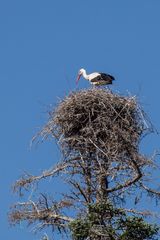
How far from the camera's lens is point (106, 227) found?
717 inches

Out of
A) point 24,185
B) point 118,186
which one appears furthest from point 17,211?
point 118,186

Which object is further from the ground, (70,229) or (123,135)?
(123,135)

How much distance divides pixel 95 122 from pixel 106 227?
10.4ft

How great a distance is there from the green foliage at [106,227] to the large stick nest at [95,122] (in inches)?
74.1

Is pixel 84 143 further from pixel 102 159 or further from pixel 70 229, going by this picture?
pixel 70 229

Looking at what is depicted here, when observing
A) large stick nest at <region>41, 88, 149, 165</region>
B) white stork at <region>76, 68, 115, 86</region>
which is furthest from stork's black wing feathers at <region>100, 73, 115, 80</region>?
large stick nest at <region>41, 88, 149, 165</region>

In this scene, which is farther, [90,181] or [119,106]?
[119,106]

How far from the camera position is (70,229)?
18688 millimetres

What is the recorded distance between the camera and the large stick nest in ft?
66.8

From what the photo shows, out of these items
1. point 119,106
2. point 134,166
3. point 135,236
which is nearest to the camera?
point 135,236

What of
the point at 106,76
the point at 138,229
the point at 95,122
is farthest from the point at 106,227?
the point at 106,76

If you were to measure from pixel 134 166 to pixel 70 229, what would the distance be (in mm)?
1653

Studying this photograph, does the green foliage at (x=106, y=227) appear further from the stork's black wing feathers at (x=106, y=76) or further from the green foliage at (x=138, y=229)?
the stork's black wing feathers at (x=106, y=76)

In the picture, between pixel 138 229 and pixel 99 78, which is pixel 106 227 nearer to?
pixel 138 229
